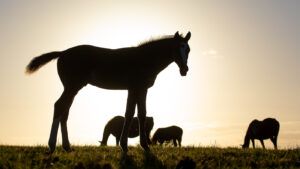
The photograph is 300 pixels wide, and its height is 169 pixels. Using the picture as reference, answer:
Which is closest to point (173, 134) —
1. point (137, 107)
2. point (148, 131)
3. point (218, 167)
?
point (148, 131)

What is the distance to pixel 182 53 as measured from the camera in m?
14.8

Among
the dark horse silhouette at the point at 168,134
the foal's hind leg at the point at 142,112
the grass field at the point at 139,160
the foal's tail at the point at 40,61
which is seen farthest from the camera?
the dark horse silhouette at the point at 168,134

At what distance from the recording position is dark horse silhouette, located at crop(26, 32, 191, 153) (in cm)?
1470

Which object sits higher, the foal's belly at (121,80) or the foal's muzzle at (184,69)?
the foal's muzzle at (184,69)

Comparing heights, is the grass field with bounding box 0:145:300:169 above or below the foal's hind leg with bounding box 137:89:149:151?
below

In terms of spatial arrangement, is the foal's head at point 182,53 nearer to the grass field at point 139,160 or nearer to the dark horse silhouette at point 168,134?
the grass field at point 139,160

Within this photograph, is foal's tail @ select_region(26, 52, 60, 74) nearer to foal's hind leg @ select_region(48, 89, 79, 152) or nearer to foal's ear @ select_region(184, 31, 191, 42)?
foal's hind leg @ select_region(48, 89, 79, 152)

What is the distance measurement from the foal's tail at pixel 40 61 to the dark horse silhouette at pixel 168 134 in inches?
1109

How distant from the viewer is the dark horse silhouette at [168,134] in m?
43.6

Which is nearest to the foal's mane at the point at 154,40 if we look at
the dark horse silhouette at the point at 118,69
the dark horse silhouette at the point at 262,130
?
the dark horse silhouette at the point at 118,69

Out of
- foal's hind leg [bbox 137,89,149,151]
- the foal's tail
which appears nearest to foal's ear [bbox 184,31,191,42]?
foal's hind leg [bbox 137,89,149,151]

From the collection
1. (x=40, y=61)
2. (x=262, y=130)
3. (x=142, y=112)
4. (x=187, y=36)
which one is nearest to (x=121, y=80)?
(x=142, y=112)

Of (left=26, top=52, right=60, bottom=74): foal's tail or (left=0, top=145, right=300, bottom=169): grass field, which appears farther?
(left=26, top=52, right=60, bottom=74): foal's tail

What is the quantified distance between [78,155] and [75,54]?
3.37 m
